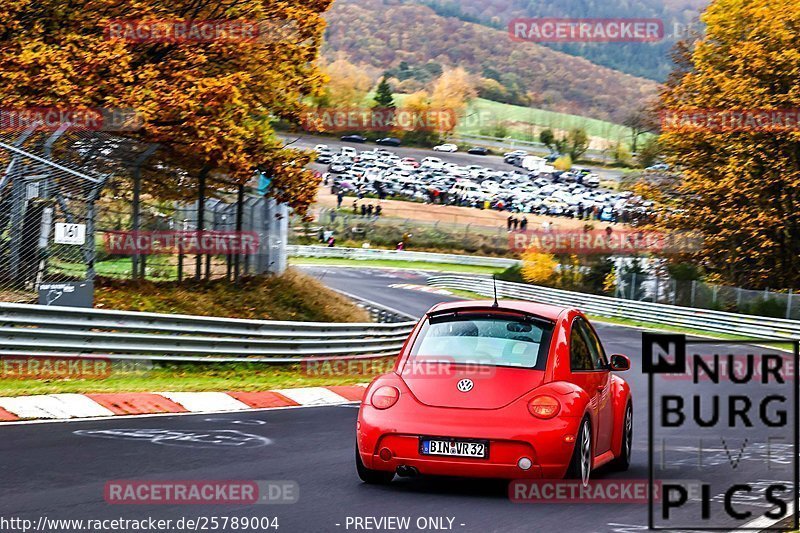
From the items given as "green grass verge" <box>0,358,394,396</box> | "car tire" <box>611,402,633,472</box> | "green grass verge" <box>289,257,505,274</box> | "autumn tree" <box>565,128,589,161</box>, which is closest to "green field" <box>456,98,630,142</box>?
"autumn tree" <box>565,128,589,161</box>

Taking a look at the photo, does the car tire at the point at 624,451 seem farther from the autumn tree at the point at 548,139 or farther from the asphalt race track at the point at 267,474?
the autumn tree at the point at 548,139

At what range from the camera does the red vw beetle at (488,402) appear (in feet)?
29.7

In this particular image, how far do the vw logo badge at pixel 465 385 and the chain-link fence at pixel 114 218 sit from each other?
9277 mm

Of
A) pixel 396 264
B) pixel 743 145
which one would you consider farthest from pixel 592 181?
pixel 743 145

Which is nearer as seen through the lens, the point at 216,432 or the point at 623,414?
the point at 623,414

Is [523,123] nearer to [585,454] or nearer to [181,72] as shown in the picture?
[181,72]

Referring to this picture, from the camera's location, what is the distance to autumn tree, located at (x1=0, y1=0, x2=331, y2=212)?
21.9 meters

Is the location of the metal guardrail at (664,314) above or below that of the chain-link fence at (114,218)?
below

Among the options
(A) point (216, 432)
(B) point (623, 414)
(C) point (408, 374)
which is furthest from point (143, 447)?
(B) point (623, 414)

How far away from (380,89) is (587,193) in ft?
125

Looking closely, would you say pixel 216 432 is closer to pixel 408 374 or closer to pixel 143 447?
pixel 143 447

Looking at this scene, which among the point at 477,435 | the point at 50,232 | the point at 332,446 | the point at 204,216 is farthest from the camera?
the point at 204,216

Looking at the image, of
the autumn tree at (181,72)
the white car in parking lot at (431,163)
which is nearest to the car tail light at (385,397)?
the autumn tree at (181,72)

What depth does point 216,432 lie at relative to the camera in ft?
41.2
